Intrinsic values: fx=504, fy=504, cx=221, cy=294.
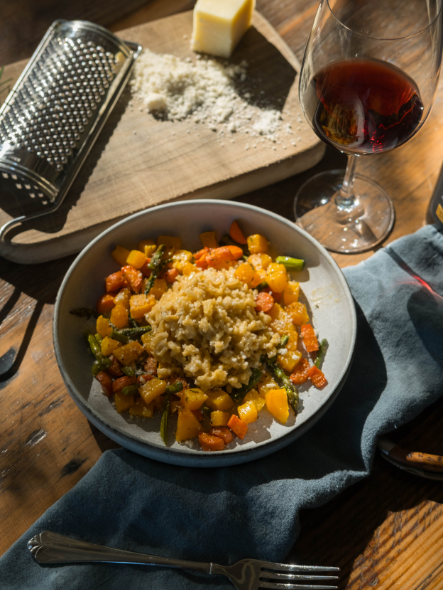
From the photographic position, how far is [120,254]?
5.43ft

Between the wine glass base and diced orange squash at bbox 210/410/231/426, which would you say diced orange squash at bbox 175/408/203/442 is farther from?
the wine glass base

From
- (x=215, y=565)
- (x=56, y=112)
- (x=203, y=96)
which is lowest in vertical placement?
(x=215, y=565)

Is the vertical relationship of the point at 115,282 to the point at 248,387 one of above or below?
above

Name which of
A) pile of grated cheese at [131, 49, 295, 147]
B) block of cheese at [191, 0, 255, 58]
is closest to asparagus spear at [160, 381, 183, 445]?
→ pile of grated cheese at [131, 49, 295, 147]

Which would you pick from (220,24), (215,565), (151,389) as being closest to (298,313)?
(151,389)

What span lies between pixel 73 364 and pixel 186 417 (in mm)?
370

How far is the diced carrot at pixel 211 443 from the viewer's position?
4.42 feet

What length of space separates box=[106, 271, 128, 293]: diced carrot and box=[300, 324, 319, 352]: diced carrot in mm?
586

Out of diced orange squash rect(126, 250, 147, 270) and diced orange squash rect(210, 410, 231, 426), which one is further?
diced orange squash rect(126, 250, 147, 270)

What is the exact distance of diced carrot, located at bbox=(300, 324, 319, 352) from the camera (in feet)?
4.98

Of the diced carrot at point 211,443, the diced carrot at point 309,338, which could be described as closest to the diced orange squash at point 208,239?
the diced carrot at point 309,338

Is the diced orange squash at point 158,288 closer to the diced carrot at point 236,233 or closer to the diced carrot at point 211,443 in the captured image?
the diced carrot at point 236,233

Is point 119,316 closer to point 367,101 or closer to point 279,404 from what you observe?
point 279,404

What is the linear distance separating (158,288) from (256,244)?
14.1 inches
